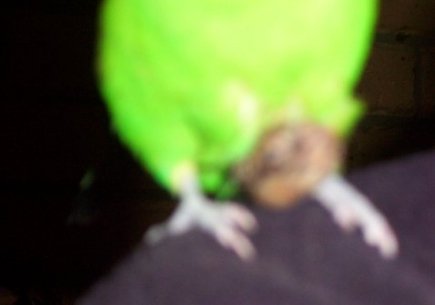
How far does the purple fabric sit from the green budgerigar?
30 mm

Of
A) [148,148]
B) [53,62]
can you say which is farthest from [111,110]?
[53,62]

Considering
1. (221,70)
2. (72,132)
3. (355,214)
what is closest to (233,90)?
(221,70)

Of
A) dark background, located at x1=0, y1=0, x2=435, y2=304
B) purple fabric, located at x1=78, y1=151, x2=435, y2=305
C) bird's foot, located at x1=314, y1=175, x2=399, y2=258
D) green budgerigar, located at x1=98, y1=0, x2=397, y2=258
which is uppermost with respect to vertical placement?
green budgerigar, located at x1=98, y1=0, x2=397, y2=258

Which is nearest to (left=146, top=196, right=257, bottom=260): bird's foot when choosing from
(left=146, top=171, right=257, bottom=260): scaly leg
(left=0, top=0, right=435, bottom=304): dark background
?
(left=146, top=171, right=257, bottom=260): scaly leg

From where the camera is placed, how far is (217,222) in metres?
0.37

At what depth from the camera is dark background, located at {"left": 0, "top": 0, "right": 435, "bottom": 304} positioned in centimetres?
93

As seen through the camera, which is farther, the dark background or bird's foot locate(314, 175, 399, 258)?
the dark background

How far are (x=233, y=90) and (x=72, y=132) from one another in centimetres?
69

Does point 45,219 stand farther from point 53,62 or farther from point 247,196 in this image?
point 247,196

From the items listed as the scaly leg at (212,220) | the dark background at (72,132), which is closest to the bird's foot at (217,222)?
the scaly leg at (212,220)

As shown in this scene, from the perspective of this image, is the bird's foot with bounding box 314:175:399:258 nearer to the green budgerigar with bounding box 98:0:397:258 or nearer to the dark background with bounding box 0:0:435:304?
the green budgerigar with bounding box 98:0:397:258

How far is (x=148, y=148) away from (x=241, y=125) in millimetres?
54

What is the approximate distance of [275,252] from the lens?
409mm

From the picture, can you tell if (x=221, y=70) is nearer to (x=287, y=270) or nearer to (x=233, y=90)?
(x=233, y=90)
